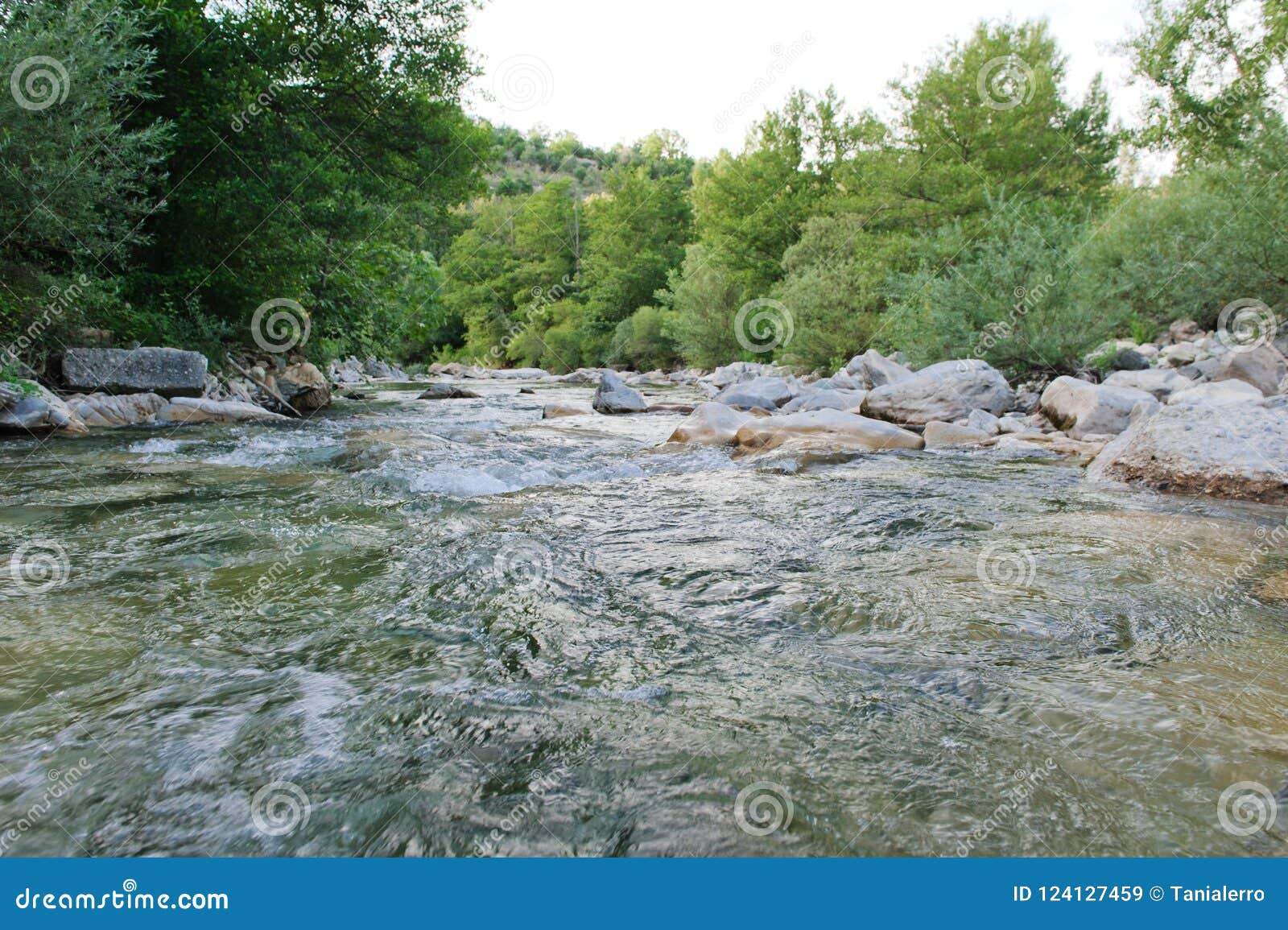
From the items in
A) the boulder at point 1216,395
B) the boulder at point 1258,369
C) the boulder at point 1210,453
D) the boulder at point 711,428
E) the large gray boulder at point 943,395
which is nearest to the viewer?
the boulder at point 1210,453

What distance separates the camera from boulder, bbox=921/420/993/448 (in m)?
7.50

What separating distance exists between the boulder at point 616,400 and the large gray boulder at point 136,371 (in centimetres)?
586

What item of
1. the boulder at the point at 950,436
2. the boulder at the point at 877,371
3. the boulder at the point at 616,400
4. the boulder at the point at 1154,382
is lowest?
the boulder at the point at 950,436

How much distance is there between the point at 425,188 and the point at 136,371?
5496 millimetres

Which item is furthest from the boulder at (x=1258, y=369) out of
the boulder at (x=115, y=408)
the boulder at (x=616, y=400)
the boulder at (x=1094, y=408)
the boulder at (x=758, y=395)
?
the boulder at (x=115, y=408)

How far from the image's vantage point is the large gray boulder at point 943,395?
9328 mm

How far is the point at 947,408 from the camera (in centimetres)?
931

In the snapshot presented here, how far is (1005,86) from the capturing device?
22484 mm

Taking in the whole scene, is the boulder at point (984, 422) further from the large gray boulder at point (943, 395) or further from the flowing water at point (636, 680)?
the flowing water at point (636, 680)

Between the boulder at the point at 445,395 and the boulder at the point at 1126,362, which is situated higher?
the boulder at the point at 1126,362

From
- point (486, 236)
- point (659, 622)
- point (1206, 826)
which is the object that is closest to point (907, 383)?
point (659, 622)

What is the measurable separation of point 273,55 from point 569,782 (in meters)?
11.9

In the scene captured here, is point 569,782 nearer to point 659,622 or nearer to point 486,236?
point 659,622

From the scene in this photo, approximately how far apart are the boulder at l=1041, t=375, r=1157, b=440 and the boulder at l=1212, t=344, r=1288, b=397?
1509 mm
